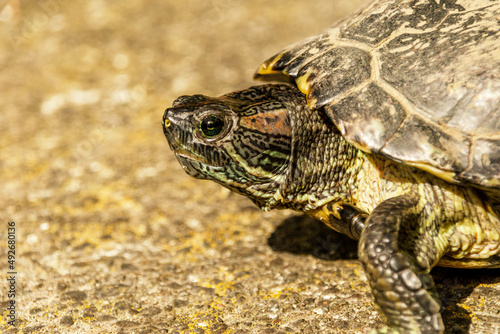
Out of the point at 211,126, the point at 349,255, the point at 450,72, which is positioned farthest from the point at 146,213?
the point at 450,72

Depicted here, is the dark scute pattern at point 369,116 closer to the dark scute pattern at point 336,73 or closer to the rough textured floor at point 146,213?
the dark scute pattern at point 336,73

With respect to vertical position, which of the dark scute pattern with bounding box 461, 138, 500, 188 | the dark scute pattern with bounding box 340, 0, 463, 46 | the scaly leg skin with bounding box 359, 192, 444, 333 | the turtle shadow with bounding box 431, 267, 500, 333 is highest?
the dark scute pattern with bounding box 340, 0, 463, 46

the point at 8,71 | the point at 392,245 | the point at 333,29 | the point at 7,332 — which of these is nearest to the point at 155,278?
the point at 7,332

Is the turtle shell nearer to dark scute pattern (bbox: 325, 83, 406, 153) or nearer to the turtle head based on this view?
dark scute pattern (bbox: 325, 83, 406, 153)

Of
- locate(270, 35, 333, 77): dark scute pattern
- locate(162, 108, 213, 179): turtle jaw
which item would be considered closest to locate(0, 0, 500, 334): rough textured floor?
locate(162, 108, 213, 179): turtle jaw

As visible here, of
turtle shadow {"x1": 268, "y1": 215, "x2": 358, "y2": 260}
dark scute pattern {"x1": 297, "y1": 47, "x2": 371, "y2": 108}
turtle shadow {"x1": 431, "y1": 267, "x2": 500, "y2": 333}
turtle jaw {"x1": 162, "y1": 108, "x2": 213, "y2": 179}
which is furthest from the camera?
turtle shadow {"x1": 268, "y1": 215, "x2": 358, "y2": 260}

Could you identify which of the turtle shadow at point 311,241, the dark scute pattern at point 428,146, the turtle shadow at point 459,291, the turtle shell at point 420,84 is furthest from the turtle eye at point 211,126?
the turtle shadow at point 459,291

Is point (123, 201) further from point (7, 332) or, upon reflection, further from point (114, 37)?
point (114, 37)

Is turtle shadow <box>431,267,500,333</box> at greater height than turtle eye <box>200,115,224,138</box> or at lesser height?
lesser
